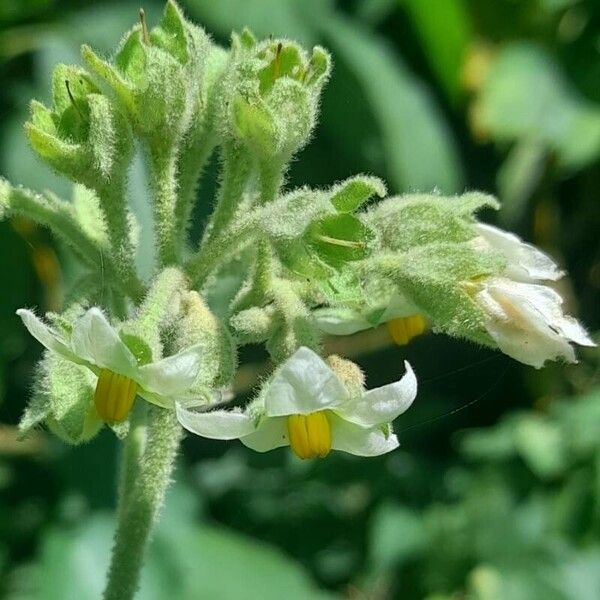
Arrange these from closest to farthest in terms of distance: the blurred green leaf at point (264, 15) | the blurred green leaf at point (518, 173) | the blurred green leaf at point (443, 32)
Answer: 1. the blurred green leaf at point (264, 15)
2. the blurred green leaf at point (443, 32)
3. the blurred green leaf at point (518, 173)

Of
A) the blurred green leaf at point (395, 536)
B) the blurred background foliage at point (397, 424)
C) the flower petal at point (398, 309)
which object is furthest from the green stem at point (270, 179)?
the blurred green leaf at point (395, 536)

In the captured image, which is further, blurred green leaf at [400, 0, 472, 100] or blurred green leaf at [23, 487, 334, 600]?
blurred green leaf at [400, 0, 472, 100]

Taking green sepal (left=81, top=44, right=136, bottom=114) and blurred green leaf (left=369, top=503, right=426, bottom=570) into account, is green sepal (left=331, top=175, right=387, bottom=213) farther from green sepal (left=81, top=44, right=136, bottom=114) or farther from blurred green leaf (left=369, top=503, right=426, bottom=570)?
blurred green leaf (left=369, top=503, right=426, bottom=570)

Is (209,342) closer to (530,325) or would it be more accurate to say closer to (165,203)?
(165,203)

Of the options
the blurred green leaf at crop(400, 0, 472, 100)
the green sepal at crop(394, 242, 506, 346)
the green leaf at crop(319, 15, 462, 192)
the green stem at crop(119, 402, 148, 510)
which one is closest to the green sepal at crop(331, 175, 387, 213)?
the green sepal at crop(394, 242, 506, 346)

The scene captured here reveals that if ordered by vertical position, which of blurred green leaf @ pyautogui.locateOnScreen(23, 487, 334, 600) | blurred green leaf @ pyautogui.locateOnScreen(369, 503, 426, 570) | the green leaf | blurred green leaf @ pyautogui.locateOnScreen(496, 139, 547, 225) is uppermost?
the green leaf

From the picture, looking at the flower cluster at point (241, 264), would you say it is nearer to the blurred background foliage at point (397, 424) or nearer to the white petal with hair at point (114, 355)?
the white petal with hair at point (114, 355)
